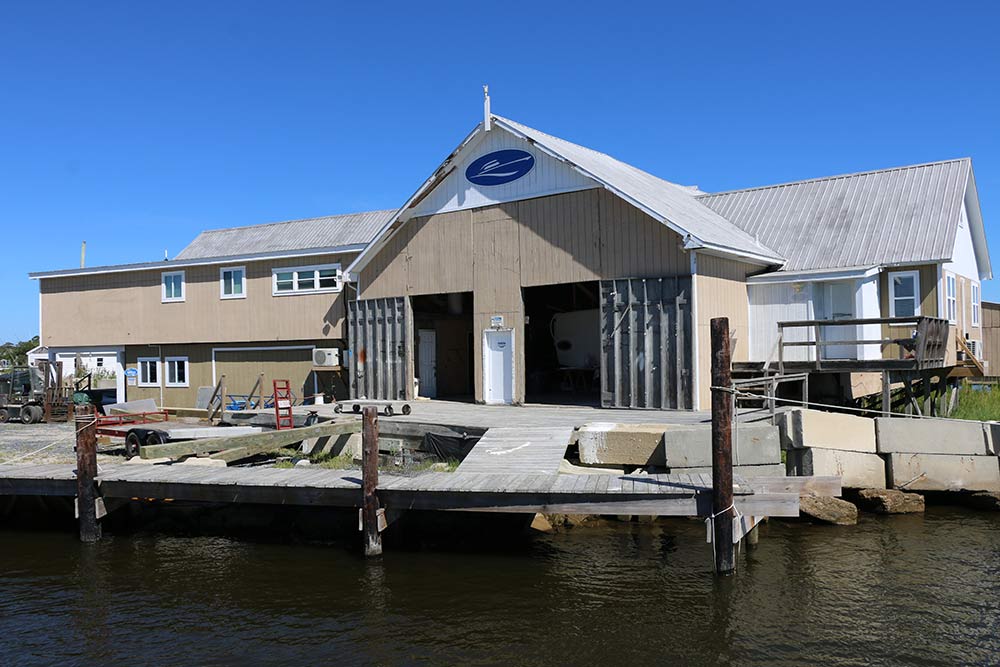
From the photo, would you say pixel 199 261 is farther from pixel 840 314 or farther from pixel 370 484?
pixel 840 314

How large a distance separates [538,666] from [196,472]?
7.43 m

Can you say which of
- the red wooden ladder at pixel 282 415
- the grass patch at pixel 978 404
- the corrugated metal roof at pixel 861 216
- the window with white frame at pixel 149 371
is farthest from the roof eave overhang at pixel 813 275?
the window with white frame at pixel 149 371

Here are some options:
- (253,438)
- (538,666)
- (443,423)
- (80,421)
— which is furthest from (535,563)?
(80,421)

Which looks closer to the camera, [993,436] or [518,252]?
[993,436]

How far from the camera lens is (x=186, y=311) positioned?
86.3 ft

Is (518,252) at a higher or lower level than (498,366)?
higher

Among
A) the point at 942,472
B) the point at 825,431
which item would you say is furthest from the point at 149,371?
the point at 942,472

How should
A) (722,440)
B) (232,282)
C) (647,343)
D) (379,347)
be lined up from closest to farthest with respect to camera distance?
1. (722,440)
2. (647,343)
3. (379,347)
4. (232,282)

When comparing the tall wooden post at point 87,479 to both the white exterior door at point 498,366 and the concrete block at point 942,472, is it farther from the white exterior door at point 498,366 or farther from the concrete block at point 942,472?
the concrete block at point 942,472

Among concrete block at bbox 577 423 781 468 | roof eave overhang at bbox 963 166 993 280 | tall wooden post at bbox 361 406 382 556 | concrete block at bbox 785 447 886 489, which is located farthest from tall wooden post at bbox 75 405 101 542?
roof eave overhang at bbox 963 166 993 280

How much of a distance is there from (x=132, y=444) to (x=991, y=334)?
75.7ft

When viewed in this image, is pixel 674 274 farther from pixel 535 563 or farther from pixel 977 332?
pixel 977 332

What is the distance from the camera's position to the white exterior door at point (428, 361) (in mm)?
22281

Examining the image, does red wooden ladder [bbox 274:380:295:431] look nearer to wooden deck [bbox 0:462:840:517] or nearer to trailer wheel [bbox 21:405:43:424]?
wooden deck [bbox 0:462:840:517]
